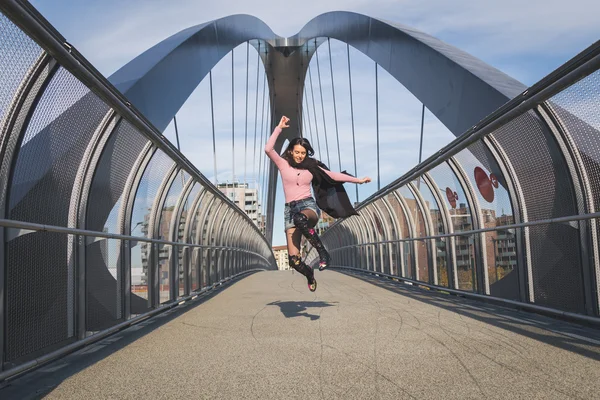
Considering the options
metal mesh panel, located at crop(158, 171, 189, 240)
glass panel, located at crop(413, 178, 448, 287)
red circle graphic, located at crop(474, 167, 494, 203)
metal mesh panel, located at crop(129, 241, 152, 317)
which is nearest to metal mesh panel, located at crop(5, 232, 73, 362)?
metal mesh panel, located at crop(129, 241, 152, 317)

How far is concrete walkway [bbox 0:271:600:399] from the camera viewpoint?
9.46 feet

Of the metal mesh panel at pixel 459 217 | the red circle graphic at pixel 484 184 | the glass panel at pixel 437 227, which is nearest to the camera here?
the red circle graphic at pixel 484 184

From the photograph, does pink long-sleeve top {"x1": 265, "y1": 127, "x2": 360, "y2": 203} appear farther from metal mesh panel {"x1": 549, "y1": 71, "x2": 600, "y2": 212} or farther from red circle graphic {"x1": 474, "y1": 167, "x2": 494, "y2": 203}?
metal mesh panel {"x1": 549, "y1": 71, "x2": 600, "y2": 212}

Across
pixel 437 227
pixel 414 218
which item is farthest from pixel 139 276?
pixel 414 218

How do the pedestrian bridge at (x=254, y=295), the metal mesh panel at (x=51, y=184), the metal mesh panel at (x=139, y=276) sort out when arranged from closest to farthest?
1. the pedestrian bridge at (x=254, y=295)
2. the metal mesh panel at (x=51, y=184)
3. the metal mesh panel at (x=139, y=276)

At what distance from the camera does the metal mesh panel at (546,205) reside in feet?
15.6

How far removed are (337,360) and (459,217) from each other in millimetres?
4291

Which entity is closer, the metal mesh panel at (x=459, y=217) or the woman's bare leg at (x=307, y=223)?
the woman's bare leg at (x=307, y=223)

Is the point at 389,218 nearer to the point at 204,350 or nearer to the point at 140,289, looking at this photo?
the point at 140,289

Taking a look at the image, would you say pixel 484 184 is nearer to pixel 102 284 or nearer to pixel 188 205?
pixel 188 205

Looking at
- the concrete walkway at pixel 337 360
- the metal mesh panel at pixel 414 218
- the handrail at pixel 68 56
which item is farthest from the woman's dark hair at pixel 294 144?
the metal mesh panel at pixel 414 218

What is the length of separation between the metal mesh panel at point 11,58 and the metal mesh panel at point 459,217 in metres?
5.12

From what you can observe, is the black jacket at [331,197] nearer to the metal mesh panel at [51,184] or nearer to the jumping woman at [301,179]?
the jumping woman at [301,179]

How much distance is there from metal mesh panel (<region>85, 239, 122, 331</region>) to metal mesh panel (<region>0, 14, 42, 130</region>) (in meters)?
1.51
